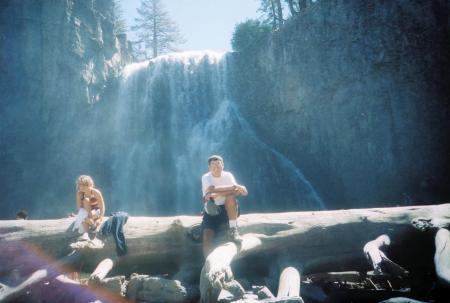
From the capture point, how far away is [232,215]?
184 inches

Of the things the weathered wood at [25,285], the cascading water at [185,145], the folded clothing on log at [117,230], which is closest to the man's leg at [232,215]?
the folded clothing on log at [117,230]

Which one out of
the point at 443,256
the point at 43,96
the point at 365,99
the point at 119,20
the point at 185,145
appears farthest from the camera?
the point at 119,20

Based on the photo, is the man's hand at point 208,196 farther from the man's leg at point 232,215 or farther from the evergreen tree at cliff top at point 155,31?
the evergreen tree at cliff top at point 155,31

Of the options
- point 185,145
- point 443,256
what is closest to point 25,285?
point 443,256

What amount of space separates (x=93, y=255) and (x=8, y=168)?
18.6 m

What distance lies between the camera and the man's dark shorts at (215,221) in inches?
191

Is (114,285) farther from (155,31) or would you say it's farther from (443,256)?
(155,31)

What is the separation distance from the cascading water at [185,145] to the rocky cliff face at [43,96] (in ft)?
9.06

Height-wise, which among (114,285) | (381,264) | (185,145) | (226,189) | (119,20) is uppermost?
(119,20)

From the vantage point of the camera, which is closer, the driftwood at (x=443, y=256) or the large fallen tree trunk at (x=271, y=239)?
the driftwood at (x=443, y=256)

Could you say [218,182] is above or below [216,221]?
above

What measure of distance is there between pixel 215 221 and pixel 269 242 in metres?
1.03

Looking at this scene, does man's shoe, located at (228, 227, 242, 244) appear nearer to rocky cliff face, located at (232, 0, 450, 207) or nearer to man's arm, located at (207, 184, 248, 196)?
man's arm, located at (207, 184, 248, 196)

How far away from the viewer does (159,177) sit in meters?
19.9
